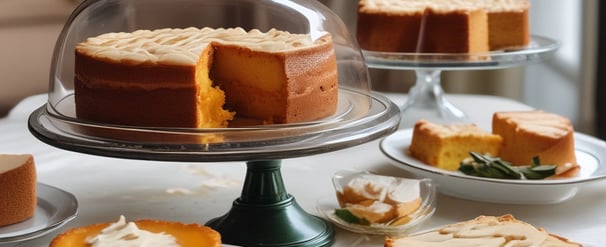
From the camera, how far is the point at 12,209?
141 centimetres

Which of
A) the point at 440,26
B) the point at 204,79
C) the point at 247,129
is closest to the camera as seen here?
the point at 247,129

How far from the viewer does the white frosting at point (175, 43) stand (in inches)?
52.6

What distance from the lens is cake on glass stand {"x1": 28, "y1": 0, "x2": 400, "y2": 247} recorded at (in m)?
1.21

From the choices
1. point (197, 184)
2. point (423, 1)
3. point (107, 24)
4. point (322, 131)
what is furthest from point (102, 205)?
point (423, 1)

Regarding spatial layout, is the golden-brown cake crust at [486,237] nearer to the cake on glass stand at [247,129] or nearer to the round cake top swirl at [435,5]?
the cake on glass stand at [247,129]

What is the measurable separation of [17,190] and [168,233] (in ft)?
1.22

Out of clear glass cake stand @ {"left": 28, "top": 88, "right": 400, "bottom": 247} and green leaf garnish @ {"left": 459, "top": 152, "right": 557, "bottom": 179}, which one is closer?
clear glass cake stand @ {"left": 28, "top": 88, "right": 400, "bottom": 247}

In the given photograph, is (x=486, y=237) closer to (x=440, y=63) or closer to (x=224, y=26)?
(x=224, y=26)

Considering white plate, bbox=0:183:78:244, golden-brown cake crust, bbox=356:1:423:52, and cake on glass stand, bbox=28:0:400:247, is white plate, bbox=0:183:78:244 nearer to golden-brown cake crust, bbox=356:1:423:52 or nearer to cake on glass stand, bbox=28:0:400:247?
cake on glass stand, bbox=28:0:400:247

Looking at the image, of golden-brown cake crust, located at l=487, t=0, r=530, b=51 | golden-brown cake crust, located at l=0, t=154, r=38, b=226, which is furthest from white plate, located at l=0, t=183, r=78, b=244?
golden-brown cake crust, located at l=487, t=0, r=530, b=51

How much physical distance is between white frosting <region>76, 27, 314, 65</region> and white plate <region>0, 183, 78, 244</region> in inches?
9.5

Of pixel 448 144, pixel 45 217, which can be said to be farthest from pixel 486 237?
pixel 45 217

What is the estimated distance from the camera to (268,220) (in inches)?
54.8

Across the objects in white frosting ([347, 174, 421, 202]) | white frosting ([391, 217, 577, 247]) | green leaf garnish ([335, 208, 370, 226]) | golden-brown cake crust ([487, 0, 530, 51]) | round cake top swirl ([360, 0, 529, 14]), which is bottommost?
green leaf garnish ([335, 208, 370, 226])
